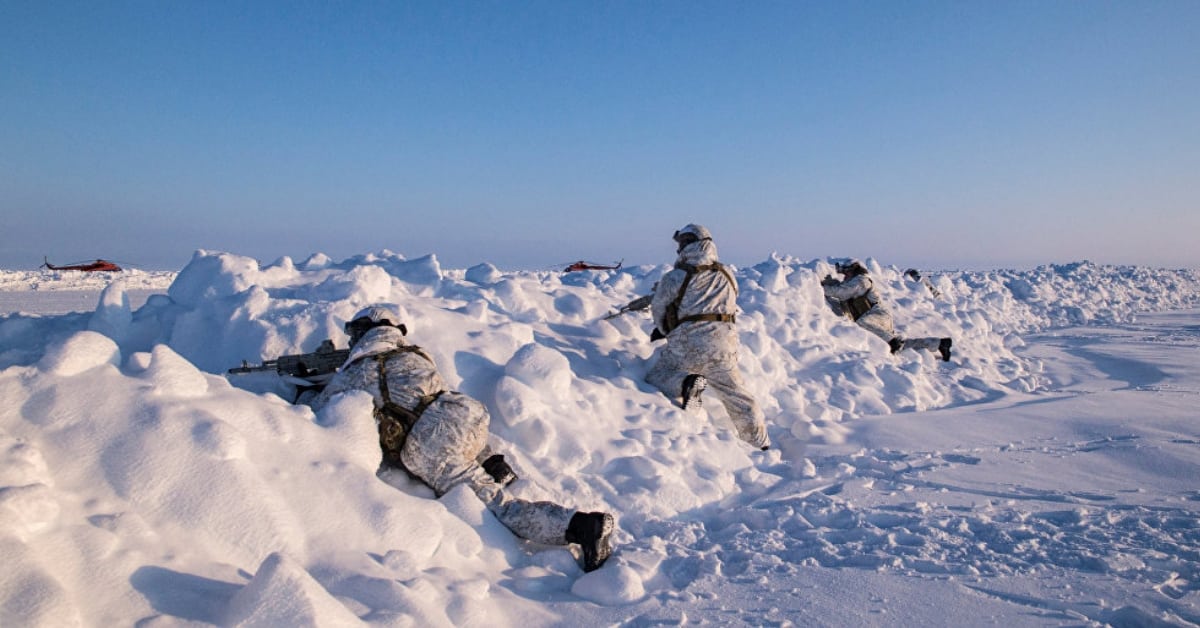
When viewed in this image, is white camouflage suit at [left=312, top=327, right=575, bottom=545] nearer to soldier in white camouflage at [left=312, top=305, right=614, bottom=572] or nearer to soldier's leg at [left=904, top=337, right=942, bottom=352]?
soldier in white camouflage at [left=312, top=305, right=614, bottom=572]

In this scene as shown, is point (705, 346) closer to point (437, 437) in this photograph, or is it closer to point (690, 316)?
point (690, 316)

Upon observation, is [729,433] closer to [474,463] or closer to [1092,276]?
[474,463]

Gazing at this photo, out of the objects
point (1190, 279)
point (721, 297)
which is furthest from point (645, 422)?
point (1190, 279)

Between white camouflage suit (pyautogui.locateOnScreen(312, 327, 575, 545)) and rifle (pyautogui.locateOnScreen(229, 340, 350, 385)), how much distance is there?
552 millimetres

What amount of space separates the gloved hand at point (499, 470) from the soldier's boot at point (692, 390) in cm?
182

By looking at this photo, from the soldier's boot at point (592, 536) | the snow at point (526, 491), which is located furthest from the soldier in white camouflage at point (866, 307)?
the soldier's boot at point (592, 536)

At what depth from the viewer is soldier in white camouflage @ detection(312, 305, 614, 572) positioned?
2816mm

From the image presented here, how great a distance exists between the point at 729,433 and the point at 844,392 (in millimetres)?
2410

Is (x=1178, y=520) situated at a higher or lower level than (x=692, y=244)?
lower

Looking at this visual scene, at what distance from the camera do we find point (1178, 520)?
9.25 feet

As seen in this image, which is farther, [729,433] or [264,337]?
[729,433]

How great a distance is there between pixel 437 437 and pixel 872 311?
738 cm

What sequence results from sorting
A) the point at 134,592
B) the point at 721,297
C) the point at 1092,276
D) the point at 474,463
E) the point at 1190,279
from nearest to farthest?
1. the point at 134,592
2. the point at 474,463
3. the point at 721,297
4. the point at 1092,276
5. the point at 1190,279

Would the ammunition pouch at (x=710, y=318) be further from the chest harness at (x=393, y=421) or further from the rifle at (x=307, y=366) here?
the rifle at (x=307, y=366)
